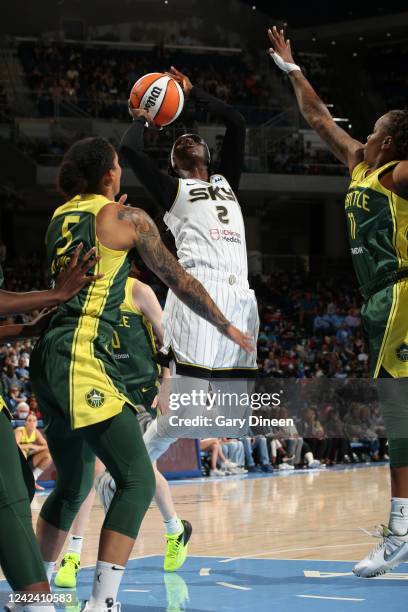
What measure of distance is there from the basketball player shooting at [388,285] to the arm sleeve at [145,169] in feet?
4.10

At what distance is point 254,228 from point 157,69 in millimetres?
5986

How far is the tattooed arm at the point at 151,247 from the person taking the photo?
3994 mm

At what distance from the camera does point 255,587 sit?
5.56 m

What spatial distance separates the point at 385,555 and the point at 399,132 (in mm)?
1970

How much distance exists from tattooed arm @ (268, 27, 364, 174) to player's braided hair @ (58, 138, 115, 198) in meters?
1.39

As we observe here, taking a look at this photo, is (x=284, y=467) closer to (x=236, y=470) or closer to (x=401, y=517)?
(x=236, y=470)

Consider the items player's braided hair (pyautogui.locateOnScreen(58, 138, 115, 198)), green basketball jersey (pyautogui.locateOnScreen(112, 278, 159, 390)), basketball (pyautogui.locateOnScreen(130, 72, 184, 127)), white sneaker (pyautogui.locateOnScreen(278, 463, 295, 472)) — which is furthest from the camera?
white sneaker (pyautogui.locateOnScreen(278, 463, 295, 472))

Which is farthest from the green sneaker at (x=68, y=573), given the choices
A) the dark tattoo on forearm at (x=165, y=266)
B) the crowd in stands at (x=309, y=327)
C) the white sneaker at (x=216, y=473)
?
the crowd in stands at (x=309, y=327)

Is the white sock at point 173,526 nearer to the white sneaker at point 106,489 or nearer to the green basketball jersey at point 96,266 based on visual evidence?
the white sneaker at point 106,489

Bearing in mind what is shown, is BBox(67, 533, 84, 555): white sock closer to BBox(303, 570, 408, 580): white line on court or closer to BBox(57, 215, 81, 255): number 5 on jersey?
BBox(303, 570, 408, 580): white line on court

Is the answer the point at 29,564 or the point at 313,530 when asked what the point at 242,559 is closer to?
the point at 313,530

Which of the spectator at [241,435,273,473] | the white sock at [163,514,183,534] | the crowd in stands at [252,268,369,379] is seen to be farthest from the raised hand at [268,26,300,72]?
the crowd in stands at [252,268,369,379]

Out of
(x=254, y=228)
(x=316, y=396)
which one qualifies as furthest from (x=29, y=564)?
(x=254, y=228)

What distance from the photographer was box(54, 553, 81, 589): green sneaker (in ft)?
18.2
